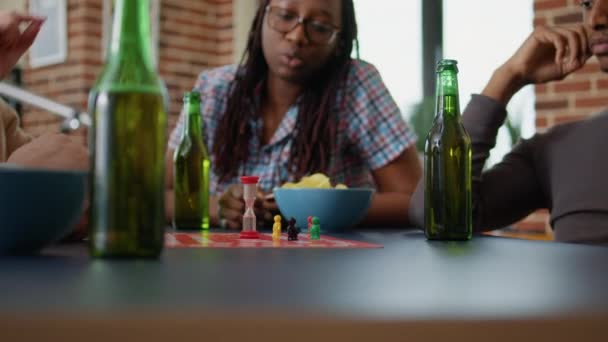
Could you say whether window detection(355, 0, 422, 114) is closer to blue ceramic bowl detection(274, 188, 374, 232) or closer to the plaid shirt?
the plaid shirt

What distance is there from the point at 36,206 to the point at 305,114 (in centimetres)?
123

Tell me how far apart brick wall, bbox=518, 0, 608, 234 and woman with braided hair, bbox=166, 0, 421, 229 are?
1464 millimetres

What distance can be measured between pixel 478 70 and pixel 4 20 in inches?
117

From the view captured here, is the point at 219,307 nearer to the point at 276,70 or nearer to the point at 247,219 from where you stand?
the point at 247,219

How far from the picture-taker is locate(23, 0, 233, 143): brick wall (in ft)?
12.0

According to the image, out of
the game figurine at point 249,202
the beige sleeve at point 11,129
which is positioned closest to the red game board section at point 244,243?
the game figurine at point 249,202

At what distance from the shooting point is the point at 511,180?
4.40 feet

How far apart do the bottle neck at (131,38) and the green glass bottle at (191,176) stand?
611mm

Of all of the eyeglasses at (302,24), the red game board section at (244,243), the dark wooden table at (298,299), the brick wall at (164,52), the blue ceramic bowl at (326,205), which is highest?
the brick wall at (164,52)

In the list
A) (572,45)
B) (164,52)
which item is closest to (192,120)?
(572,45)

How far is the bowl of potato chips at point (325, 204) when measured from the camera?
43.1 inches

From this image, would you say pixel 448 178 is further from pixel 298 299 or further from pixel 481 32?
pixel 481 32

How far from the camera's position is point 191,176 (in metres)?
1.14

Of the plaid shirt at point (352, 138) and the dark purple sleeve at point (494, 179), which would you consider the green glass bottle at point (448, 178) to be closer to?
the dark purple sleeve at point (494, 179)
